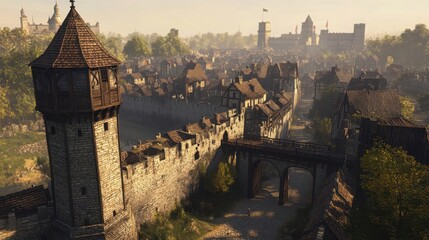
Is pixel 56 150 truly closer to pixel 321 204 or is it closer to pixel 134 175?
pixel 134 175

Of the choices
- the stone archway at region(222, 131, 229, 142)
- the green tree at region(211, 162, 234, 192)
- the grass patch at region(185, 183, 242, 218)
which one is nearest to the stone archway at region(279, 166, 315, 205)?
the grass patch at region(185, 183, 242, 218)

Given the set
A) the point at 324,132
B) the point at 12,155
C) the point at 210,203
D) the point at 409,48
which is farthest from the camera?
the point at 409,48

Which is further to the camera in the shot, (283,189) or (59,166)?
(283,189)

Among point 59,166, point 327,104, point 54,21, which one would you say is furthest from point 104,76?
point 54,21

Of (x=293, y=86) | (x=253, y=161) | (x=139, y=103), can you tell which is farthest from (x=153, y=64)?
(x=253, y=161)

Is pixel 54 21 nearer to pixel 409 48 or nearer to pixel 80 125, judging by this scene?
pixel 409 48

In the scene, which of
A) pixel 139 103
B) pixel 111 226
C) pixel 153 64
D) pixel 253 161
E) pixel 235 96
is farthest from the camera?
pixel 153 64

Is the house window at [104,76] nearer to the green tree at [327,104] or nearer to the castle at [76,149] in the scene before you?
the castle at [76,149]

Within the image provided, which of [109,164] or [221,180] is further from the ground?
[109,164]
